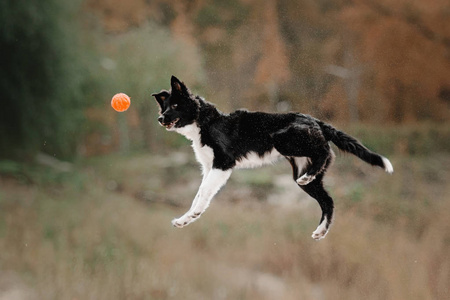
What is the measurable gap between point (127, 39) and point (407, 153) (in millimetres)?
3553

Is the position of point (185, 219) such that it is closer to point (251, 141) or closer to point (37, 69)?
point (251, 141)

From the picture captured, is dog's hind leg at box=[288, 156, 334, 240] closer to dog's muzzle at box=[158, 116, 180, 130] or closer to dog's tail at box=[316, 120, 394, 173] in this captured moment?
dog's tail at box=[316, 120, 394, 173]

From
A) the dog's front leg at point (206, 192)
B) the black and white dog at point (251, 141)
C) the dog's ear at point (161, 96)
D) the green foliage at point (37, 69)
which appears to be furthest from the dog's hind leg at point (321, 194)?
the green foliage at point (37, 69)

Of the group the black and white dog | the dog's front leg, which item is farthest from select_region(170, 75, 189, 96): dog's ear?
the dog's front leg

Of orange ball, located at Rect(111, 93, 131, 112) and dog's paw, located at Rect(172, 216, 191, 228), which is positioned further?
dog's paw, located at Rect(172, 216, 191, 228)

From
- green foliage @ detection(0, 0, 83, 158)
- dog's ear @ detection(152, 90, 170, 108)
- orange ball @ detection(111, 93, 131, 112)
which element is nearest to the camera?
orange ball @ detection(111, 93, 131, 112)

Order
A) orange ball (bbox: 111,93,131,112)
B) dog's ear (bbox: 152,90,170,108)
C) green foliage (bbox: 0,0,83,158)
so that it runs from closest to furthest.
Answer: orange ball (bbox: 111,93,131,112) < dog's ear (bbox: 152,90,170,108) < green foliage (bbox: 0,0,83,158)

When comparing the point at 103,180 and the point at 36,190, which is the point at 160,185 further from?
the point at 36,190

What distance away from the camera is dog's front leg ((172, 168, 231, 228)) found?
1.76 m

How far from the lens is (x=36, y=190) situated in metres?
7.23

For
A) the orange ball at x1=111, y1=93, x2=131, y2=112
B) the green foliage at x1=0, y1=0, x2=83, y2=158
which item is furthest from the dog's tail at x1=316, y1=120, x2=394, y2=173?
the green foliage at x1=0, y1=0, x2=83, y2=158

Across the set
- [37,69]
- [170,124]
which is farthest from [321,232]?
[37,69]

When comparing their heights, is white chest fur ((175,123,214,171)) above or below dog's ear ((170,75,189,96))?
below

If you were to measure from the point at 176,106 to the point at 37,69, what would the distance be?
14.5 feet
